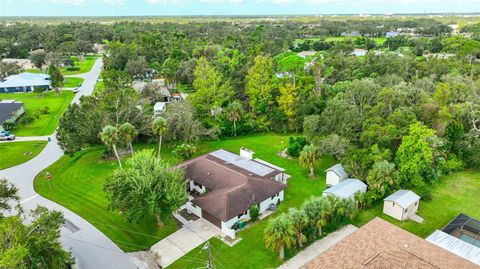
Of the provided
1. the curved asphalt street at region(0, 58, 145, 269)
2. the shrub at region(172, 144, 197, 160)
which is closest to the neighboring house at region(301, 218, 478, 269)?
the curved asphalt street at region(0, 58, 145, 269)

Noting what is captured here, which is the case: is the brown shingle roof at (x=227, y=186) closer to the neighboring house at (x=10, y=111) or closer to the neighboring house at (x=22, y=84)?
the neighboring house at (x=10, y=111)

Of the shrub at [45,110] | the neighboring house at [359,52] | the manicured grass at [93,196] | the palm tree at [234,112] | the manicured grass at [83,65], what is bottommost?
the manicured grass at [93,196]

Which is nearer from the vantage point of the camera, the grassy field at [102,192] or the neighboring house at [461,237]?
the neighboring house at [461,237]

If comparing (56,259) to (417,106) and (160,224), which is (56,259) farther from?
(417,106)

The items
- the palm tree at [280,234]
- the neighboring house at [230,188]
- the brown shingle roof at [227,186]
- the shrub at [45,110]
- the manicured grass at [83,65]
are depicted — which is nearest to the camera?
the palm tree at [280,234]

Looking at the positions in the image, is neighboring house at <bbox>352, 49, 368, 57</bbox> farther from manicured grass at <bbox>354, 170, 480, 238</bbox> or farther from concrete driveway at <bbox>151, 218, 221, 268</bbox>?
concrete driveway at <bbox>151, 218, 221, 268</bbox>

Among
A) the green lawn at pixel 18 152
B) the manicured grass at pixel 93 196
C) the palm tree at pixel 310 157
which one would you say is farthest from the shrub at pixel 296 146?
the green lawn at pixel 18 152

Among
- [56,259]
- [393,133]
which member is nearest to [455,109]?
[393,133]
